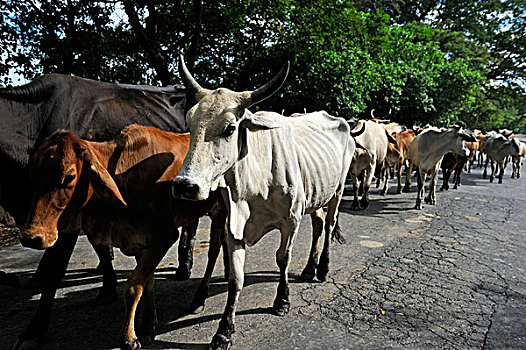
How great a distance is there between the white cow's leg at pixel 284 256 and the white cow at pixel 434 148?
616 cm

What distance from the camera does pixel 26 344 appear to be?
2629 millimetres

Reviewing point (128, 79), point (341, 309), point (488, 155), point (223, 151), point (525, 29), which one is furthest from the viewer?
point (525, 29)

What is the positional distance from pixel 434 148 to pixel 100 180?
8.42 metres

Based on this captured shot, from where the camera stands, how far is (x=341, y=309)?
11.1 ft

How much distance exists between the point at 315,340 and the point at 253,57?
7.99 meters

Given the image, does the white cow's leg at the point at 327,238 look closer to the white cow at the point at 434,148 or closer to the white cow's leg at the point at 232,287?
the white cow's leg at the point at 232,287

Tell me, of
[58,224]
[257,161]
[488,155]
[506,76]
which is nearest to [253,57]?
[257,161]

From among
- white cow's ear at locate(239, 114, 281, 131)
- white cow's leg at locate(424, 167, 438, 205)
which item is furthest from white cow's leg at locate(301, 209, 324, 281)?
white cow's leg at locate(424, 167, 438, 205)

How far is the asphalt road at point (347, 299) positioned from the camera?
2.89m

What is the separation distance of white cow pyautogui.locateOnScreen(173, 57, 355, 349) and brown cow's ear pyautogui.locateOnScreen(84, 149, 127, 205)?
509mm

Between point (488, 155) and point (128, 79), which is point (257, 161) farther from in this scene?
→ point (488, 155)

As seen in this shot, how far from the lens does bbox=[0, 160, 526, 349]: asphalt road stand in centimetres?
289

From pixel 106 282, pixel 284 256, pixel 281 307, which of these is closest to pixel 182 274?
pixel 106 282

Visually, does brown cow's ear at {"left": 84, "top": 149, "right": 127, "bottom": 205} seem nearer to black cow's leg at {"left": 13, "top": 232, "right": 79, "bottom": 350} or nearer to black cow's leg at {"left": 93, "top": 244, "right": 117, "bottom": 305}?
black cow's leg at {"left": 13, "top": 232, "right": 79, "bottom": 350}
